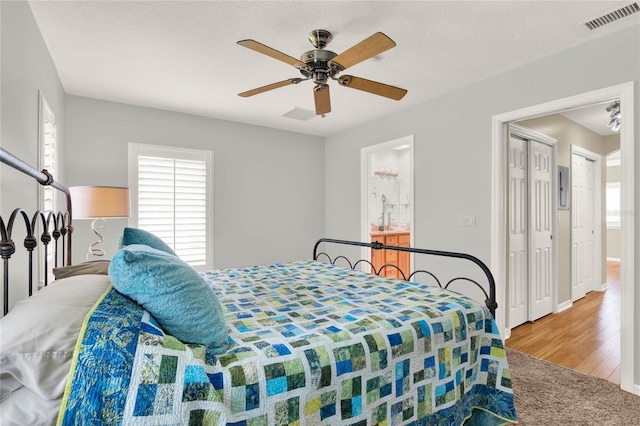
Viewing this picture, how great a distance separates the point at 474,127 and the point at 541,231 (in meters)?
1.59

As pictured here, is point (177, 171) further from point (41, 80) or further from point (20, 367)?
point (20, 367)

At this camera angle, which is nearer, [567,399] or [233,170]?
[567,399]

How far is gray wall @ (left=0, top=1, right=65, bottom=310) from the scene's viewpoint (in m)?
1.40

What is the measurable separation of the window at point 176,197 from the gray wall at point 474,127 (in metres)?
2.30

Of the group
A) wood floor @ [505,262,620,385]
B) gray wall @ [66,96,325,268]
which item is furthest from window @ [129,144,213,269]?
wood floor @ [505,262,620,385]

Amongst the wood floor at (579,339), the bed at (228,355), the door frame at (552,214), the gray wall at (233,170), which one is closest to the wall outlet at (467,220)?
the door frame at (552,214)

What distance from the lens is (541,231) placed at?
3676 mm

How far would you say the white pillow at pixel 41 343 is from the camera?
750mm

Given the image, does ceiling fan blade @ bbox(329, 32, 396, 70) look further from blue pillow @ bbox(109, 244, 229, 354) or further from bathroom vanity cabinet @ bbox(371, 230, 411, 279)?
bathroom vanity cabinet @ bbox(371, 230, 411, 279)

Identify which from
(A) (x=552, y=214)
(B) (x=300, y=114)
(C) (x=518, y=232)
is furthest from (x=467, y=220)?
(B) (x=300, y=114)

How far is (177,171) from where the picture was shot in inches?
151

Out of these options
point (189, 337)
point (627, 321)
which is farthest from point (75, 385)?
point (627, 321)

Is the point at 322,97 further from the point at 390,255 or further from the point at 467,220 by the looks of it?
the point at 390,255

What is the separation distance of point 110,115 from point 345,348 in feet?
12.1
